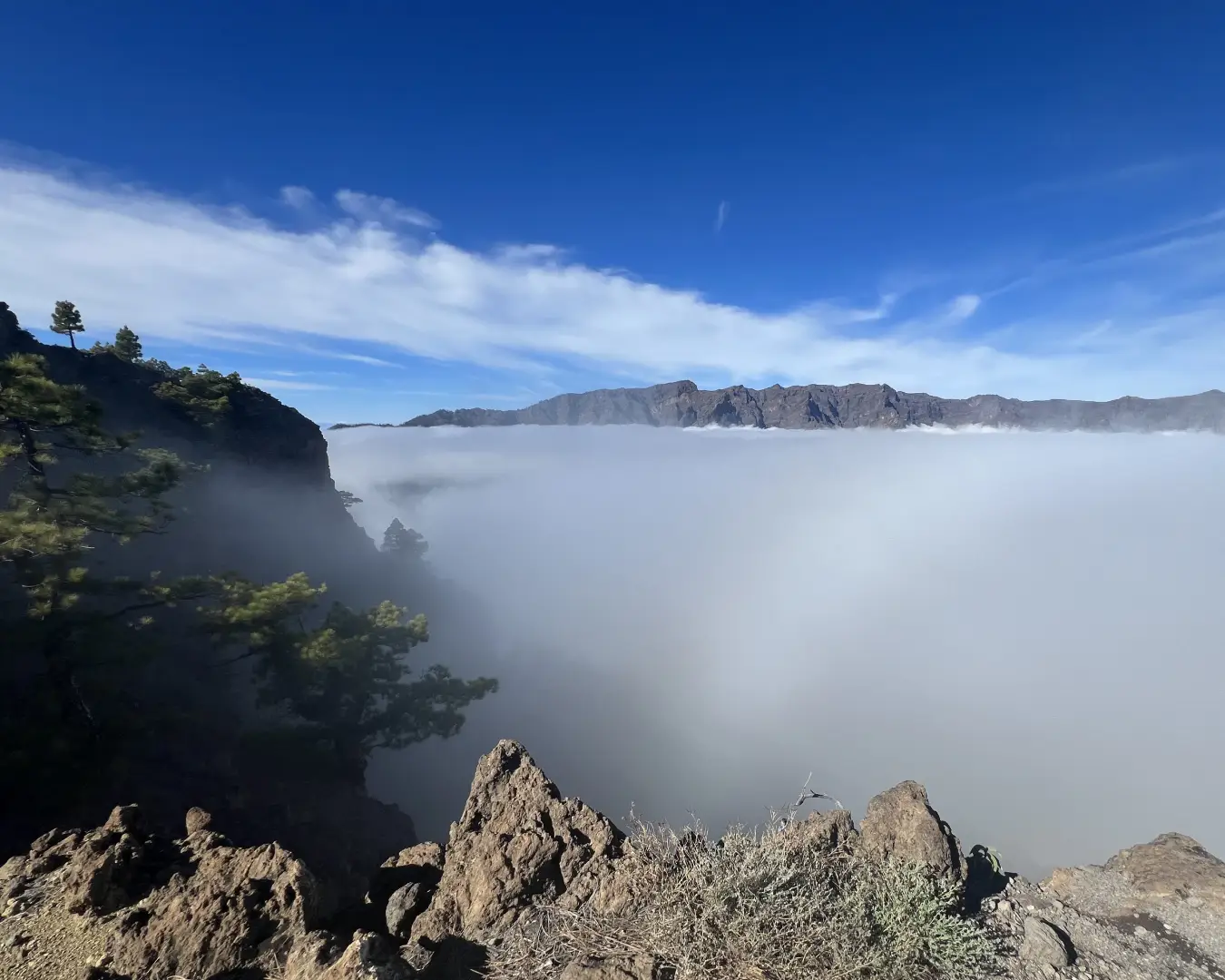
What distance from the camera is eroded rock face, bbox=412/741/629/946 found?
245 inches

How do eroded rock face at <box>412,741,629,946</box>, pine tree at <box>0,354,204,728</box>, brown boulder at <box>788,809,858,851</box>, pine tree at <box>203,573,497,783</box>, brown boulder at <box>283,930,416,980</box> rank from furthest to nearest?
pine tree at <box>203,573,497,783</box> → pine tree at <box>0,354,204,728</box> → brown boulder at <box>788,809,858,851</box> → eroded rock face at <box>412,741,629,946</box> → brown boulder at <box>283,930,416,980</box>

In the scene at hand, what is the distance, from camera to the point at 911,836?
693 cm

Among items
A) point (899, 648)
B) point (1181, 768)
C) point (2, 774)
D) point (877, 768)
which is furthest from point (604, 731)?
point (899, 648)

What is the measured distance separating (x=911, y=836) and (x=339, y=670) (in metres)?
15.4

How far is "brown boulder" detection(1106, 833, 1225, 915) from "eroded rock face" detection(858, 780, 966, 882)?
2.06m

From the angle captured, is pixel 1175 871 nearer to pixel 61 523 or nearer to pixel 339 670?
pixel 339 670

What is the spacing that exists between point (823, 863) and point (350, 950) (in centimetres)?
476

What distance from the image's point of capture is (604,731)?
242 feet

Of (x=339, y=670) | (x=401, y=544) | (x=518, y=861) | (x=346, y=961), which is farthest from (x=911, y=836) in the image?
(x=401, y=544)

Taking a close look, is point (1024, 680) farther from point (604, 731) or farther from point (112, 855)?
point (112, 855)

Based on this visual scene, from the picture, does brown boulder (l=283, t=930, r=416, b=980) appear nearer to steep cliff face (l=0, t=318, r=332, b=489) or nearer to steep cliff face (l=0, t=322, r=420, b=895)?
steep cliff face (l=0, t=322, r=420, b=895)

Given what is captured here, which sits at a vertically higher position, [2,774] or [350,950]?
Result: [350,950]

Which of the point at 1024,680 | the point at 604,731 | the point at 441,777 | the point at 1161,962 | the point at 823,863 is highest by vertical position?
the point at 823,863

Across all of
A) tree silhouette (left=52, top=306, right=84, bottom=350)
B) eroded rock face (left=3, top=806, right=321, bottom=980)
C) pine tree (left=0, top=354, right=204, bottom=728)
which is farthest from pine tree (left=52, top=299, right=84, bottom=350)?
eroded rock face (left=3, top=806, right=321, bottom=980)
